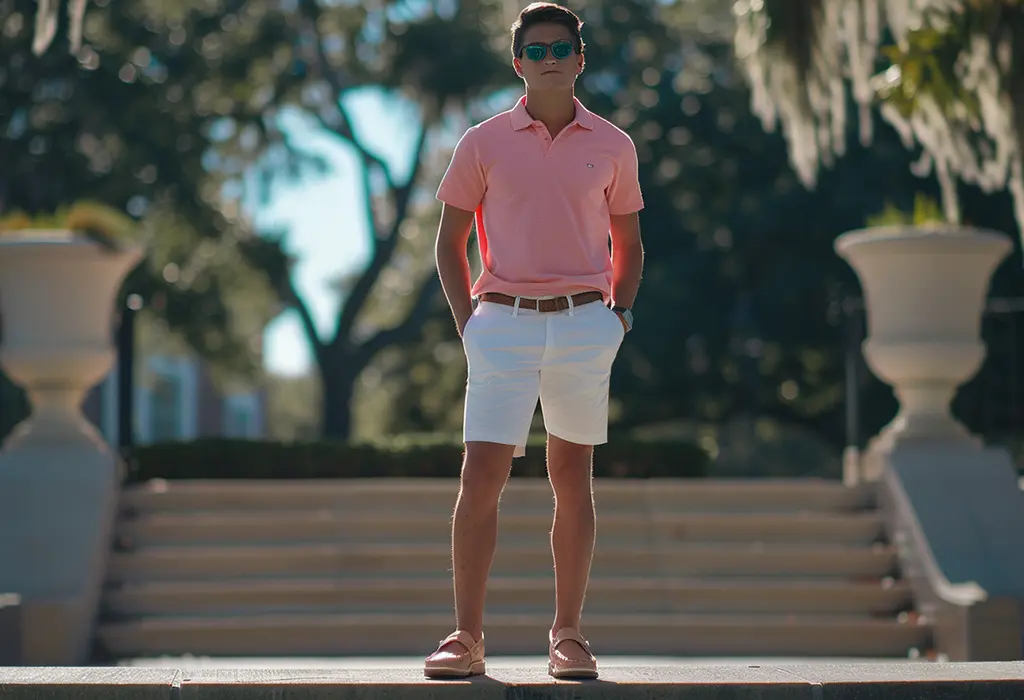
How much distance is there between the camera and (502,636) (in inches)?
308

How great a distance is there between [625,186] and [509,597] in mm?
4296

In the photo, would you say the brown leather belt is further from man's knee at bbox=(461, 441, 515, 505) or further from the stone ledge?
the stone ledge

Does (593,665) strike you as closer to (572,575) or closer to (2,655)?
(572,575)

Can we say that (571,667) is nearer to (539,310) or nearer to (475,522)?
(475,522)

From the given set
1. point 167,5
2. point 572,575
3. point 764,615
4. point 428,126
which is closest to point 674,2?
point 428,126

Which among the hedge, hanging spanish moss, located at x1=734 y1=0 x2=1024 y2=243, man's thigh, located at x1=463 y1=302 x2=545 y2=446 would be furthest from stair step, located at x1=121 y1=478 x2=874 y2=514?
man's thigh, located at x1=463 y1=302 x2=545 y2=446

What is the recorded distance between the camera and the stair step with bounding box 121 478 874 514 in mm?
9156

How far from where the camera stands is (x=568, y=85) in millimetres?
4227

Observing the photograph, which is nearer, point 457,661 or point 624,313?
point 457,661

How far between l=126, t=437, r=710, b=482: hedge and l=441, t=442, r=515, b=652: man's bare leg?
6.30 m

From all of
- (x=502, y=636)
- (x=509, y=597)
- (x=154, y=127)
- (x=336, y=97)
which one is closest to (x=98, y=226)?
(x=509, y=597)

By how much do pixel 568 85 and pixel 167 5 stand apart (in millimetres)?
18258

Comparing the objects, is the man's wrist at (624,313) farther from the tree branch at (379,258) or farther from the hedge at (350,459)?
the tree branch at (379,258)

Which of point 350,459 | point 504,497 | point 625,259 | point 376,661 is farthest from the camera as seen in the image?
point 350,459
